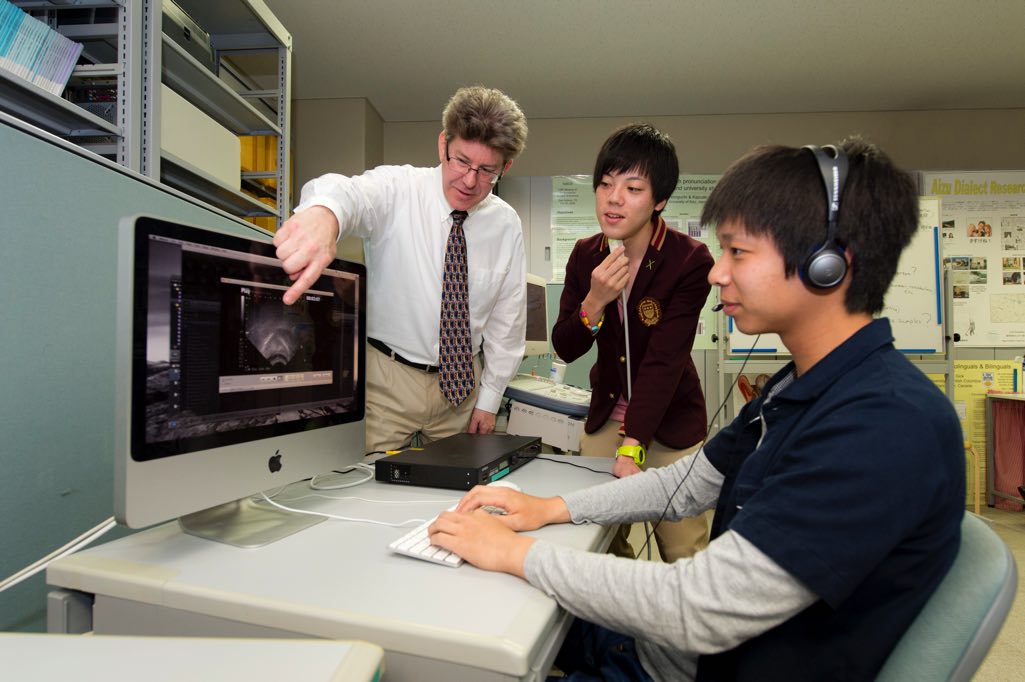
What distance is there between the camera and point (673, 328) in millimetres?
1350

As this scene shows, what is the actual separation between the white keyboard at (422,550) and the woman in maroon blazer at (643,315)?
1.82 feet

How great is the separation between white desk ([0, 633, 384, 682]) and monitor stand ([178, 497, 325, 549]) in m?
0.34

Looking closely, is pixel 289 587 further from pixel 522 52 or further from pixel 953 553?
pixel 522 52

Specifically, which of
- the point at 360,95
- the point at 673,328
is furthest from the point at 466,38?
the point at 673,328

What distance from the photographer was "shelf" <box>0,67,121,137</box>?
149 centimetres

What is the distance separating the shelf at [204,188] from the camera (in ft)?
6.90

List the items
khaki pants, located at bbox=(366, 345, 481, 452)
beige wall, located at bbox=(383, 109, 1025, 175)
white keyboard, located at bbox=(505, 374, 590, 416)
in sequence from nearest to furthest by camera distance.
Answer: khaki pants, located at bbox=(366, 345, 481, 452) < white keyboard, located at bbox=(505, 374, 590, 416) < beige wall, located at bbox=(383, 109, 1025, 175)

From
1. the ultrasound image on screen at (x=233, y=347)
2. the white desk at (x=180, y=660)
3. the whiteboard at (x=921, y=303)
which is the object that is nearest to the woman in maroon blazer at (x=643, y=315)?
the ultrasound image on screen at (x=233, y=347)

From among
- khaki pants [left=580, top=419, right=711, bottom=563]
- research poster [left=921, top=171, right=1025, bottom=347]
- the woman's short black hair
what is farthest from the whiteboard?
the woman's short black hair

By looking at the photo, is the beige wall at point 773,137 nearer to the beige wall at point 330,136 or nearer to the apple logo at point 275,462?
the beige wall at point 330,136

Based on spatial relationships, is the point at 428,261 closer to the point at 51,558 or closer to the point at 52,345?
the point at 52,345

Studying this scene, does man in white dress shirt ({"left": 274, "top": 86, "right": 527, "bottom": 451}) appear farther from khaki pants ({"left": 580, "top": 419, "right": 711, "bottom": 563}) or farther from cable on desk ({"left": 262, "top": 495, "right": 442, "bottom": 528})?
cable on desk ({"left": 262, "top": 495, "right": 442, "bottom": 528})

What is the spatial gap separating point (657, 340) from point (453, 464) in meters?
0.57

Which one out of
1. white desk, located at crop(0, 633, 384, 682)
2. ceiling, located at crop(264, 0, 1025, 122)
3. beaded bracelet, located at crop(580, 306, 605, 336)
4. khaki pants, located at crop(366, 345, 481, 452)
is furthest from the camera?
ceiling, located at crop(264, 0, 1025, 122)
